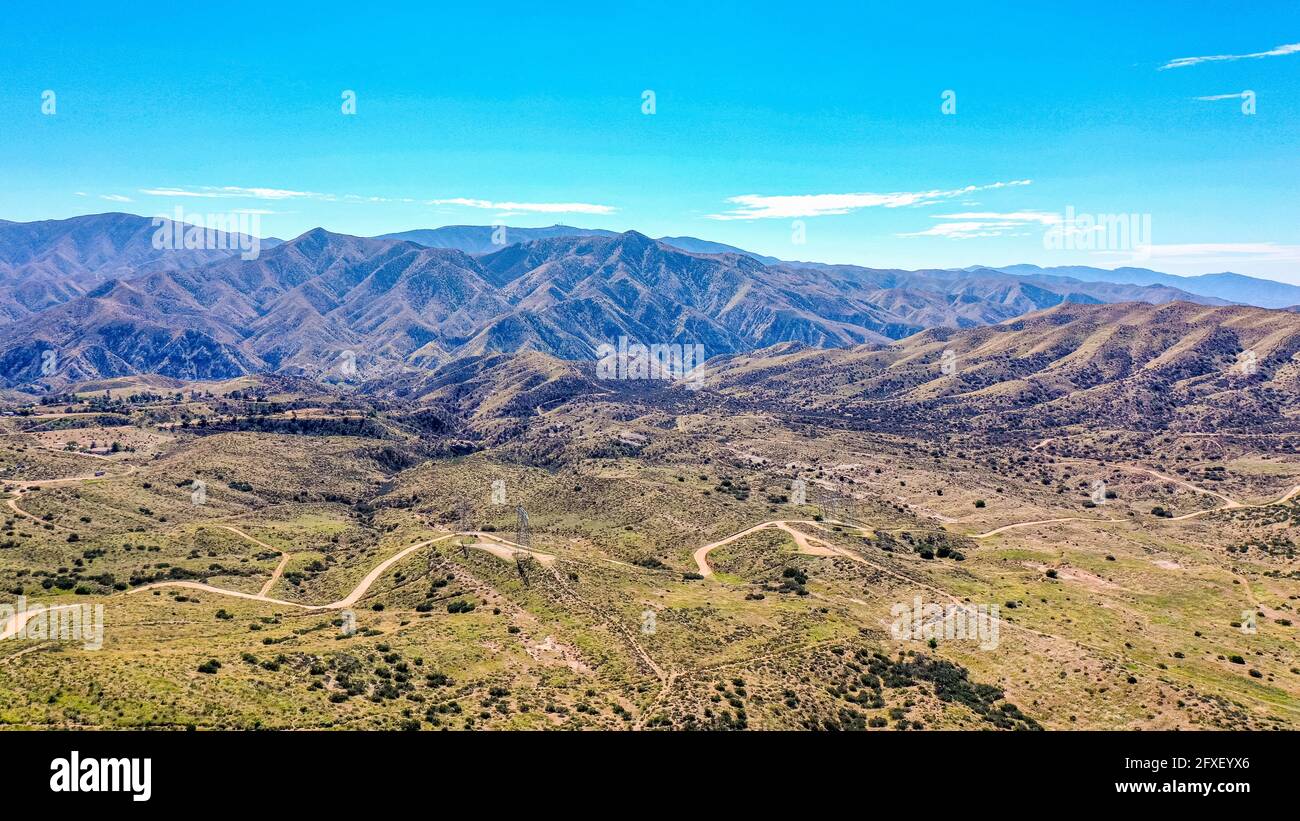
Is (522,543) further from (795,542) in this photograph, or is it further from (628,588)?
(795,542)

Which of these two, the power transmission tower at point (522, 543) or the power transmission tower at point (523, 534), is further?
the power transmission tower at point (523, 534)

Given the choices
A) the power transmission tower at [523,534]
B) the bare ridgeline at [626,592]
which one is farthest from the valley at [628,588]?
the power transmission tower at [523,534]

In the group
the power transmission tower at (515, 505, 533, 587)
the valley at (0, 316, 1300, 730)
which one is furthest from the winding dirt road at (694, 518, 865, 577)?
the power transmission tower at (515, 505, 533, 587)

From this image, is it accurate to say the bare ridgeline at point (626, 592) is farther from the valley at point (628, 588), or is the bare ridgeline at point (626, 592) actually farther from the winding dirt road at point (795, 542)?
the winding dirt road at point (795, 542)

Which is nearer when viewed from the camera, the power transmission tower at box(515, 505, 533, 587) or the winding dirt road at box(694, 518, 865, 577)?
the power transmission tower at box(515, 505, 533, 587)

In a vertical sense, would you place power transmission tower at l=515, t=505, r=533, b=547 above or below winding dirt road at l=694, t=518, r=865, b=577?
above

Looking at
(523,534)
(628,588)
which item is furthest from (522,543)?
(628,588)

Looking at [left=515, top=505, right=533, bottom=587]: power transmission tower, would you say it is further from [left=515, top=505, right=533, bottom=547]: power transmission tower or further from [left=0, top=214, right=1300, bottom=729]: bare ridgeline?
[left=0, top=214, right=1300, bottom=729]: bare ridgeline

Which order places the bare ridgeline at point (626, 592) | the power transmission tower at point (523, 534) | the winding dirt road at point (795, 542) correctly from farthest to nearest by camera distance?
1. the winding dirt road at point (795, 542)
2. the power transmission tower at point (523, 534)
3. the bare ridgeline at point (626, 592)

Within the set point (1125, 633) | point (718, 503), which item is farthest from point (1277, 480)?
point (718, 503)
